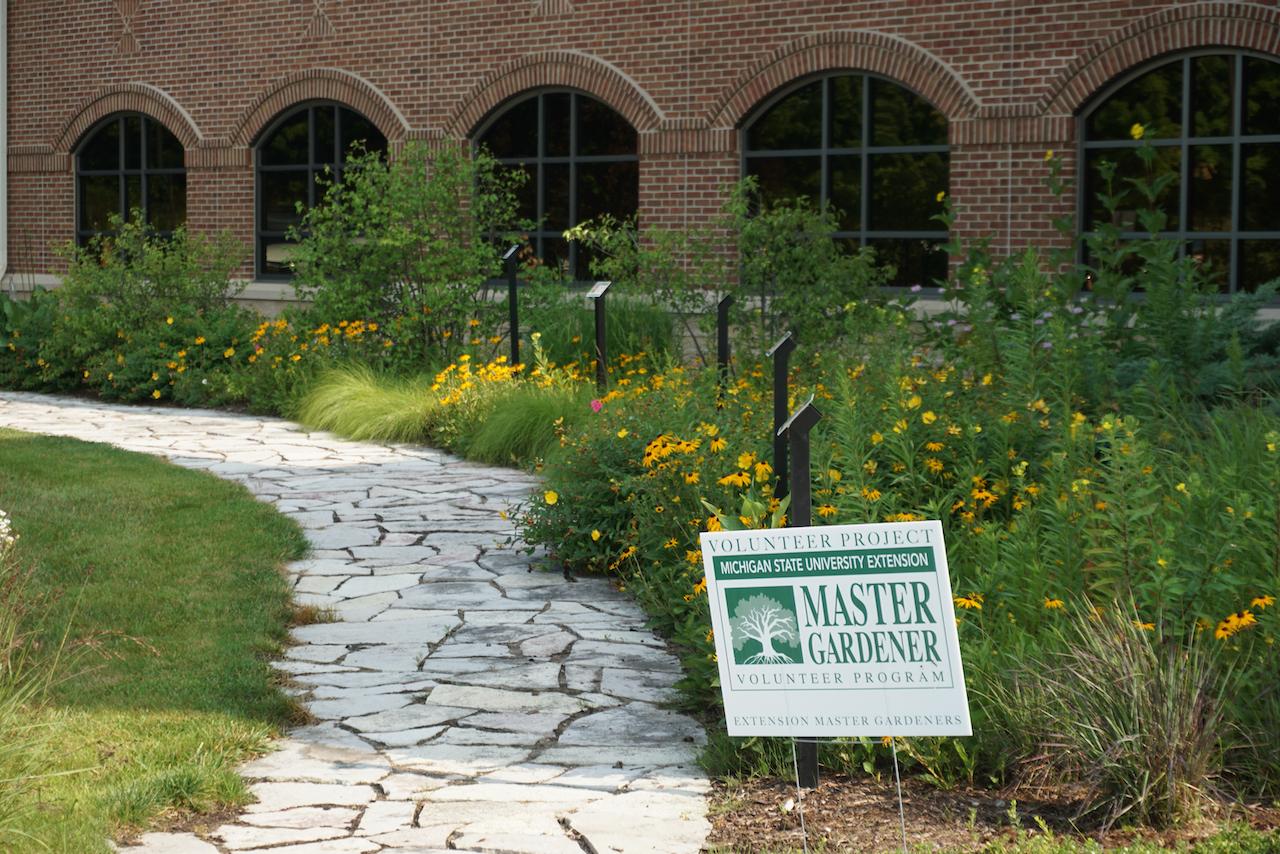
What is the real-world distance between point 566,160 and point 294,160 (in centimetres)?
410

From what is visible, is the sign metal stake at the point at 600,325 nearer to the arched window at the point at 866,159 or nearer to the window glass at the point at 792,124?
the arched window at the point at 866,159

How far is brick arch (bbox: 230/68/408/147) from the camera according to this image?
18250 millimetres

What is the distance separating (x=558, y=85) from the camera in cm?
1689

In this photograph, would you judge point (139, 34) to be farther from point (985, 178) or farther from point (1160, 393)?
point (1160, 393)

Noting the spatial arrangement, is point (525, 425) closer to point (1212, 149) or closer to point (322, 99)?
point (1212, 149)

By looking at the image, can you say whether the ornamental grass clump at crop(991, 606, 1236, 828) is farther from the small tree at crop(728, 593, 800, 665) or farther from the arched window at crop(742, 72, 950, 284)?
the arched window at crop(742, 72, 950, 284)

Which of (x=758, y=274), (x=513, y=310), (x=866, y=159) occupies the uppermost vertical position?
(x=866, y=159)

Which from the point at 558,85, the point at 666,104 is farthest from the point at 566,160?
the point at 666,104

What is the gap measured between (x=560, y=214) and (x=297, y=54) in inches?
163

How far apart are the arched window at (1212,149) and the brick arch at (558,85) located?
15.3 ft

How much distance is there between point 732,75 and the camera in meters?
15.6

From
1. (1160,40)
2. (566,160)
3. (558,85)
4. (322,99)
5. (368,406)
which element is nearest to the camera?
(368,406)

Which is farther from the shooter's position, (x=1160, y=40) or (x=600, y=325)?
(x=1160, y=40)

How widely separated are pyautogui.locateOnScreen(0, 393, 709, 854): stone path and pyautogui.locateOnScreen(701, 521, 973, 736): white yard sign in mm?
598
